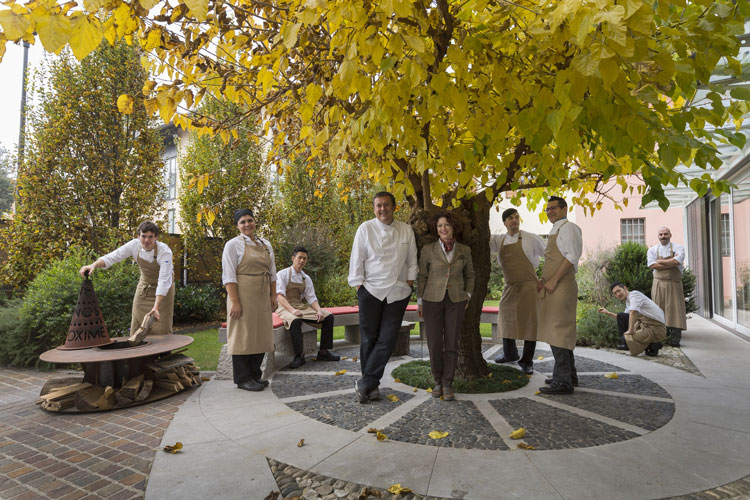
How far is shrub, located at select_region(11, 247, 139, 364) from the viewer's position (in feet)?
20.5

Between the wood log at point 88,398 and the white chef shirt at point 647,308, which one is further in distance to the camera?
the white chef shirt at point 647,308

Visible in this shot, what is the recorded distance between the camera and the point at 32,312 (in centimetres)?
628

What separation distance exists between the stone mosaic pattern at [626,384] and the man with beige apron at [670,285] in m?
2.68

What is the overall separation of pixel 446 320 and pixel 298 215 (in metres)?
10.6

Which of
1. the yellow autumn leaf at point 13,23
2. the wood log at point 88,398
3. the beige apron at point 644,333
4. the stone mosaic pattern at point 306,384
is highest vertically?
the yellow autumn leaf at point 13,23

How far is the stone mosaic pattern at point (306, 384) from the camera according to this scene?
4781 mm

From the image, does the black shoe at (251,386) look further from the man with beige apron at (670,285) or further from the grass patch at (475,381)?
the man with beige apron at (670,285)

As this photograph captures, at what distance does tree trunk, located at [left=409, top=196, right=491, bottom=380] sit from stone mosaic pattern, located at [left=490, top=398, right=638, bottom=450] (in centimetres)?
81

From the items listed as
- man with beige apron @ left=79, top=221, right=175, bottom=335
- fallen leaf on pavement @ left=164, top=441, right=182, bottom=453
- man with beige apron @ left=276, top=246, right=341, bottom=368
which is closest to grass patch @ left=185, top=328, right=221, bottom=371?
man with beige apron @ left=79, top=221, right=175, bottom=335

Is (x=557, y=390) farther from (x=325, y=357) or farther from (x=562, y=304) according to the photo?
(x=325, y=357)

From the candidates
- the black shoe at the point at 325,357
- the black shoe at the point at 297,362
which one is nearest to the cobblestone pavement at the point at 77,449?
the black shoe at the point at 297,362

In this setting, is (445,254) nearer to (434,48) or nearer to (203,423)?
(434,48)

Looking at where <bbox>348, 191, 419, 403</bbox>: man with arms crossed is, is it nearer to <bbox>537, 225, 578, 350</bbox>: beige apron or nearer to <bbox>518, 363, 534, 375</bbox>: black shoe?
<bbox>537, 225, 578, 350</bbox>: beige apron

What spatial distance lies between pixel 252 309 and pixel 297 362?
1.41 meters
